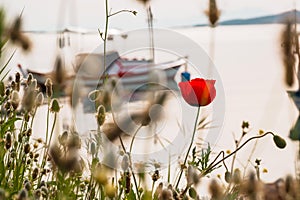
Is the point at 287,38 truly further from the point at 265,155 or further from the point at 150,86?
the point at 265,155

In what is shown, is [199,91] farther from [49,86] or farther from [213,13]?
[49,86]

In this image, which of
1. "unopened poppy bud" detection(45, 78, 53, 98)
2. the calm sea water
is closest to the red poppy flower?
the calm sea water

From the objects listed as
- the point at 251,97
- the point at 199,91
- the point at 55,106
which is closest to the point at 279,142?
the point at 199,91

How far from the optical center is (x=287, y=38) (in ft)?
2.65

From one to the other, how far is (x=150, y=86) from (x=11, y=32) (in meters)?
0.30

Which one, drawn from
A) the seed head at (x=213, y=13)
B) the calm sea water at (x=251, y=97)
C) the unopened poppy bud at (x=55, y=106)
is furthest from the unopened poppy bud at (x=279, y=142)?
the unopened poppy bud at (x=55, y=106)

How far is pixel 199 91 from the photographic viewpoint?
1.03 m

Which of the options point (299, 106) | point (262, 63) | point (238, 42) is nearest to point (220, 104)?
point (299, 106)

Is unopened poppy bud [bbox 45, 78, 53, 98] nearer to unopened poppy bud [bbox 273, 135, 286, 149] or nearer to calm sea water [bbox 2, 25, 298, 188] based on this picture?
calm sea water [bbox 2, 25, 298, 188]

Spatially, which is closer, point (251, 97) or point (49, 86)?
point (49, 86)

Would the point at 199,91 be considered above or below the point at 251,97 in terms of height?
above

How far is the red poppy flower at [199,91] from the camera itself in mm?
1025

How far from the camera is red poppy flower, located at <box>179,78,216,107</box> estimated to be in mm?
1025

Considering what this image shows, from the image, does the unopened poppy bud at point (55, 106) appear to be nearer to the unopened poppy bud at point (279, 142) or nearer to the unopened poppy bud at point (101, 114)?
the unopened poppy bud at point (101, 114)
